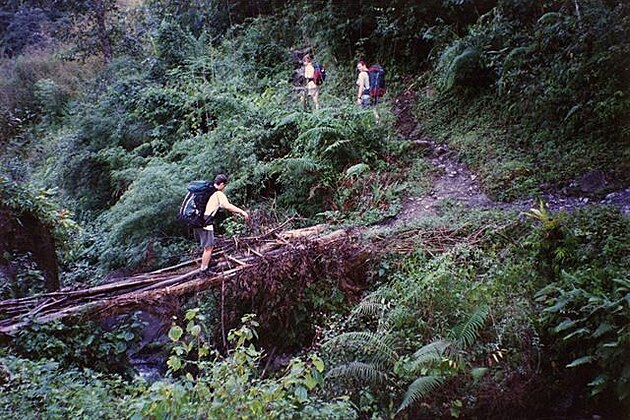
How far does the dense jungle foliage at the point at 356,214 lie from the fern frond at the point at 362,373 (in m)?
0.04

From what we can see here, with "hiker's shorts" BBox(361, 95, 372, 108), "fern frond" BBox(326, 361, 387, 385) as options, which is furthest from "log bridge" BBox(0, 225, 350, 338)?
"hiker's shorts" BBox(361, 95, 372, 108)

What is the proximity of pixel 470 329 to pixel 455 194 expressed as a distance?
15.1ft

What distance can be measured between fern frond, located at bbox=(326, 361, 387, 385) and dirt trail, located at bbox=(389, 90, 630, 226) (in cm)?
392

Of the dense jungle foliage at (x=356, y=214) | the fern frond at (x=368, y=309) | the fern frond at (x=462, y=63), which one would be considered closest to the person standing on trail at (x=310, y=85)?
the dense jungle foliage at (x=356, y=214)

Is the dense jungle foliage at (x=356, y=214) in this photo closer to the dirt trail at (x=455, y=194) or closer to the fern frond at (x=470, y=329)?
the fern frond at (x=470, y=329)

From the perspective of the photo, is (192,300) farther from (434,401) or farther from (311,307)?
(434,401)

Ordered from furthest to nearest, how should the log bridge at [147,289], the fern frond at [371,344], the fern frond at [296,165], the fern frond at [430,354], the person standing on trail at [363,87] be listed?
the person standing on trail at [363,87] → the fern frond at [296,165] → the log bridge at [147,289] → the fern frond at [371,344] → the fern frond at [430,354]

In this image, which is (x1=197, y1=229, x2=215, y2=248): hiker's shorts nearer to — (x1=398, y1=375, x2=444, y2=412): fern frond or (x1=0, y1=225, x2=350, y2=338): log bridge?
(x1=0, y1=225, x2=350, y2=338): log bridge

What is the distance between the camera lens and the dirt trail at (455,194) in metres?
9.76

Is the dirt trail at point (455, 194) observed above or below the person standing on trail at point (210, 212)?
below

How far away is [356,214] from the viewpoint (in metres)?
11.3

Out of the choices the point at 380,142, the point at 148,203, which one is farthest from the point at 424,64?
the point at 148,203

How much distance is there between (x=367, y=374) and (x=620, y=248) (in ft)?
11.8

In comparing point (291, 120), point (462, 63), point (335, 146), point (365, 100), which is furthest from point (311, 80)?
point (462, 63)
